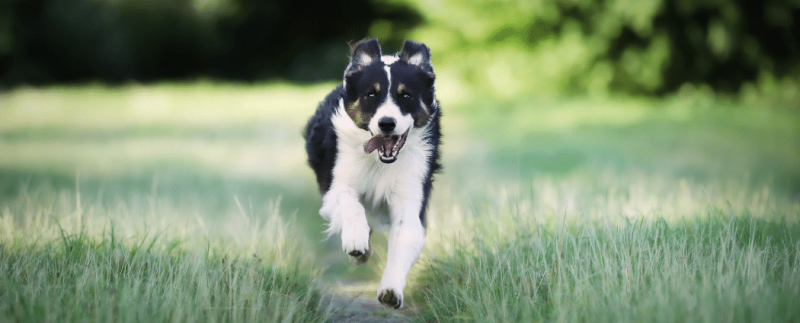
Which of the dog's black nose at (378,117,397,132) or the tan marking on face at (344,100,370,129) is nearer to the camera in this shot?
the dog's black nose at (378,117,397,132)

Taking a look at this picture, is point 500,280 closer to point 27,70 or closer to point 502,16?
point 502,16

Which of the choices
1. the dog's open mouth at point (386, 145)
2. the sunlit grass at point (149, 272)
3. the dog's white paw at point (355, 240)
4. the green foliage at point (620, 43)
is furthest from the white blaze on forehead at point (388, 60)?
the green foliage at point (620, 43)

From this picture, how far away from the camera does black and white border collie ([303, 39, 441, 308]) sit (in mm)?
3865

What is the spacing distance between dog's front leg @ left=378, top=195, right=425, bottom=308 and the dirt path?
0.37 m

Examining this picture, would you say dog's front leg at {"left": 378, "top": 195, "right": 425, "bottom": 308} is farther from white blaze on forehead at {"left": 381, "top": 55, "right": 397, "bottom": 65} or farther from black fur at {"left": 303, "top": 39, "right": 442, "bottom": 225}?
white blaze on forehead at {"left": 381, "top": 55, "right": 397, "bottom": 65}

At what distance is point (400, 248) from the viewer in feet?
12.5

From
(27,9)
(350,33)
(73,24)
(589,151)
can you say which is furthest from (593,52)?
(27,9)

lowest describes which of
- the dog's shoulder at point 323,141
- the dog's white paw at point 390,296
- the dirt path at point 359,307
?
the dirt path at point 359,307

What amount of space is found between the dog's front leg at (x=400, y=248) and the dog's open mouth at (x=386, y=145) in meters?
0.45

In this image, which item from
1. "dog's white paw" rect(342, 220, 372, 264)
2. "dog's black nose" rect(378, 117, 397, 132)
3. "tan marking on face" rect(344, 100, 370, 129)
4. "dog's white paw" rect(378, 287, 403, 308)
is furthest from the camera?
"tan marking on face" rect(344, 100, 370, 129)

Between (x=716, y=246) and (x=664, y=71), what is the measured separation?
15114 millimetres

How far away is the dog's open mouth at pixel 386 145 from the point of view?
3.97 meters

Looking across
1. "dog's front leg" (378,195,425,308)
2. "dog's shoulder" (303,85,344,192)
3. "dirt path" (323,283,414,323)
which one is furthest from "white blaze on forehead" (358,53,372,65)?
"dirt path" (323,283,414,323)

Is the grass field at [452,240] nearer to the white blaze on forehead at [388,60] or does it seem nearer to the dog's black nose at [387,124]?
the dog's black nose at [387,124]
